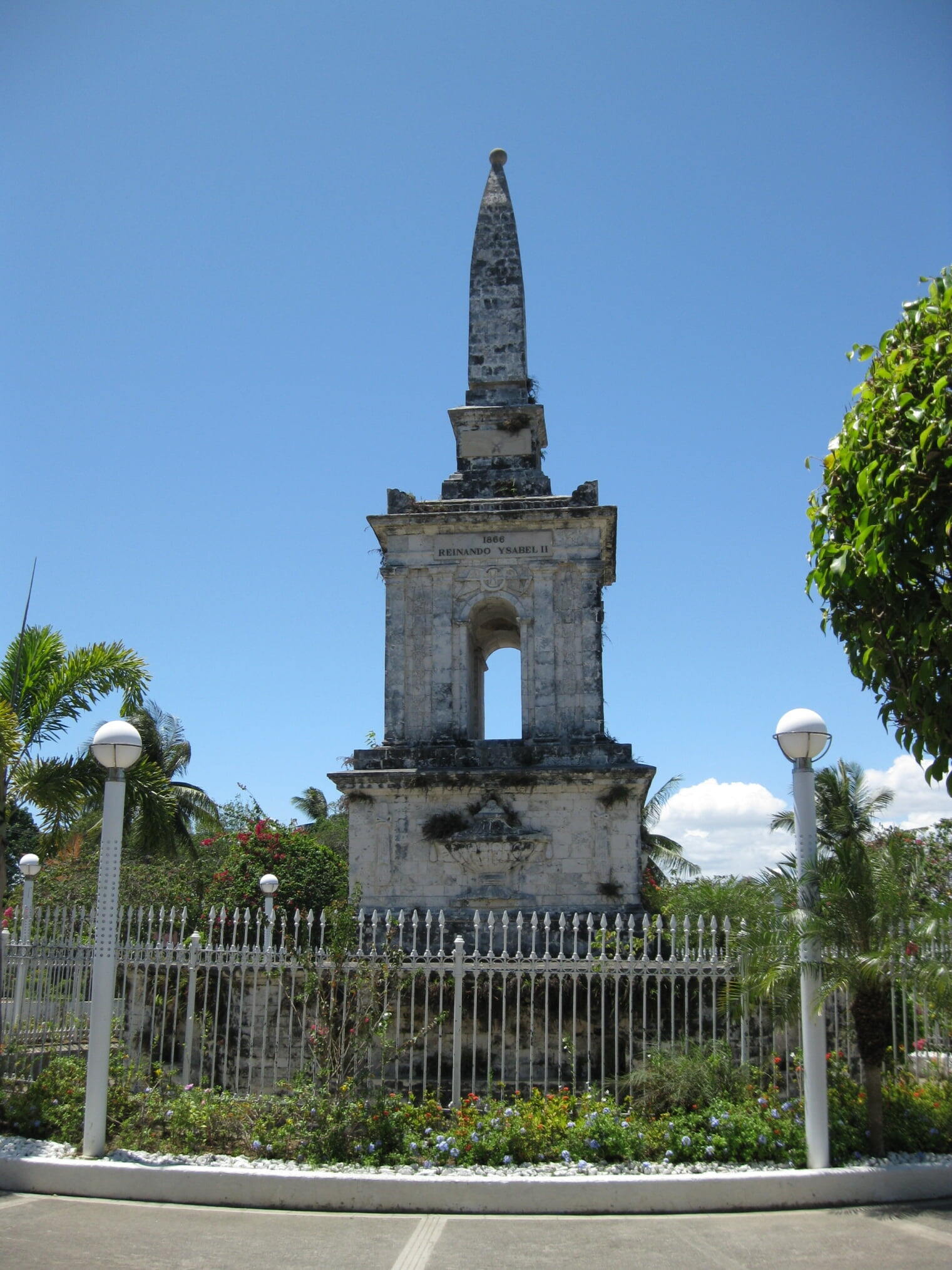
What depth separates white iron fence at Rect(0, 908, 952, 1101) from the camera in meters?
10.3

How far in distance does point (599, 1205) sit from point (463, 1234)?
1211mm

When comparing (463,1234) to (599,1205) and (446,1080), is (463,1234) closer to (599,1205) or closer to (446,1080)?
(599,1205)

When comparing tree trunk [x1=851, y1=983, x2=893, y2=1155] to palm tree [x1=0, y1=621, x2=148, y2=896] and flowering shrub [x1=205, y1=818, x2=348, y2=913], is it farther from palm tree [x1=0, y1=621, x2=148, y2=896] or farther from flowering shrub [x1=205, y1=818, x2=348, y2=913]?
flowering shrub [x1=205, y1=818, x2=348, y2=913]

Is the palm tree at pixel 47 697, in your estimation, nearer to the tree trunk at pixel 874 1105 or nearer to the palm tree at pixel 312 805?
the tree trunk at pixel 874 1105

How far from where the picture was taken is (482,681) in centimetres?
1898

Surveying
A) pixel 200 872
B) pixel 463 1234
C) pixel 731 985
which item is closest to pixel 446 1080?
pixel 731 985

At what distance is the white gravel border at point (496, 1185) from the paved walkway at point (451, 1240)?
139mm

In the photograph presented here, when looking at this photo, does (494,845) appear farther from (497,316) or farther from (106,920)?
(497,316)

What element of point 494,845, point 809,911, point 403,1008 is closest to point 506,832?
point 494,845

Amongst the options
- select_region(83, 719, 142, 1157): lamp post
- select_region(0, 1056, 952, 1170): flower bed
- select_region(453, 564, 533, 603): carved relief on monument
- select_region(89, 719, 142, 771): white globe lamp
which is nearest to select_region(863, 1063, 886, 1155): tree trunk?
select_region(0, 1056, 952, 1170): flower bed

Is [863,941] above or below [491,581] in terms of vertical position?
below

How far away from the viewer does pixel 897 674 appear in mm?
8648

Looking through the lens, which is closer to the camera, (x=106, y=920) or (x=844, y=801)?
(x=106, y=920)

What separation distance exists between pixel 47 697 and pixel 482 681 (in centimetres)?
862
